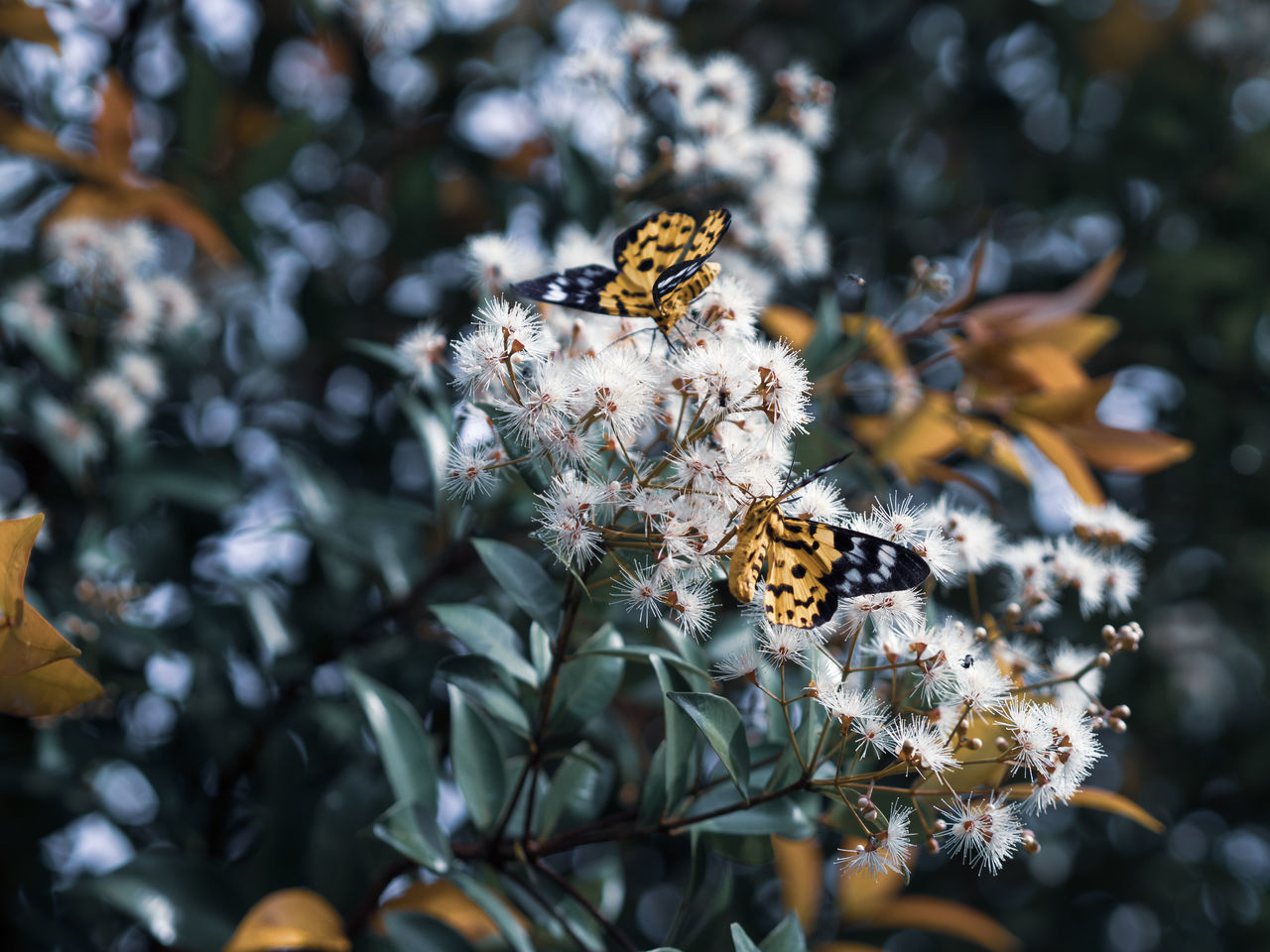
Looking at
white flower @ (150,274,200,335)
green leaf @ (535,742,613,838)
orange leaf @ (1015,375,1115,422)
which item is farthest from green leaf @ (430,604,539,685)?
white flower @ (150,274,200,335)

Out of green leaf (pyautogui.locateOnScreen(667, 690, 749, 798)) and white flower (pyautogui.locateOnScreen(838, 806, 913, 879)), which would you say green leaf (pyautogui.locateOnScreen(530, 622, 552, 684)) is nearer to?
green leaf (pyautogui.locateOnScreen(667, 690, 749, 798))

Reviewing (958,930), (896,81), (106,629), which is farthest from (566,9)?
(958,930)

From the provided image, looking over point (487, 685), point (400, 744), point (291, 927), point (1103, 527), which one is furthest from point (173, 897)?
point (1103, 527)

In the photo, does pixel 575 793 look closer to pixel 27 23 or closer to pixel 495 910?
pixel 495 910

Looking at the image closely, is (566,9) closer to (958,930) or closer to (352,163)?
(352,163)

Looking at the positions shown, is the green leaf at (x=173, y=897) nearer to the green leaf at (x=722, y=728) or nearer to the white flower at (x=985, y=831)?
the green leaf at (x=722, y=728)

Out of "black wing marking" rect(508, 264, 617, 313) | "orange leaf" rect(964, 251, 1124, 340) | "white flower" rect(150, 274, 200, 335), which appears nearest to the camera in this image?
"black wing marking" rect(508, 264, 617, 313)
